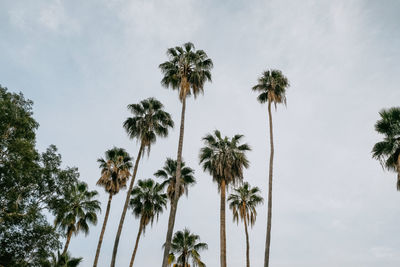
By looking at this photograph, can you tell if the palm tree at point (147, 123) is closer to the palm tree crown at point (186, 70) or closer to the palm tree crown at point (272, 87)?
the palm tree crown at point (186, 70)

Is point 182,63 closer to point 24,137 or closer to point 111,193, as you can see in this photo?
point 24,137

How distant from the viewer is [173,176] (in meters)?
32.7

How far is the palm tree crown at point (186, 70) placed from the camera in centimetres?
2583

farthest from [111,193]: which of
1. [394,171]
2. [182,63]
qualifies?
[394,171]

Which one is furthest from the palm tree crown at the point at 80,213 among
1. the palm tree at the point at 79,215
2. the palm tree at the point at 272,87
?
the palm tree at the point at 272,87

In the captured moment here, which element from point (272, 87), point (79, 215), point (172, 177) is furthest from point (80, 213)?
point (272, 87)

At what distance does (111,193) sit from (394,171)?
89.0 feet

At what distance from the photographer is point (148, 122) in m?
28.5

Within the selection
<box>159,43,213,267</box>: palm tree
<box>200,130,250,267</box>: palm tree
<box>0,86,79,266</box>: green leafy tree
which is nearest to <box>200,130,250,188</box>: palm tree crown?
<box>200,130,250,267</box>: palm tree

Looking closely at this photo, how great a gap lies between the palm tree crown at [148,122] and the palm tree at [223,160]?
4678 mm

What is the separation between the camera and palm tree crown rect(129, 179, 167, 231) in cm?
3201

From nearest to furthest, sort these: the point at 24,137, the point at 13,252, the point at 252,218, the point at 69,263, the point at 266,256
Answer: the point at 13,252 → the point at 24,137 → the point at 266,256 → the point at 69,263 → the point at 252,218

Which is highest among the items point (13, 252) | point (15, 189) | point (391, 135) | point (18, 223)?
point (391, 135)

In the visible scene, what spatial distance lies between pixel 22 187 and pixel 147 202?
15674 millimetres
